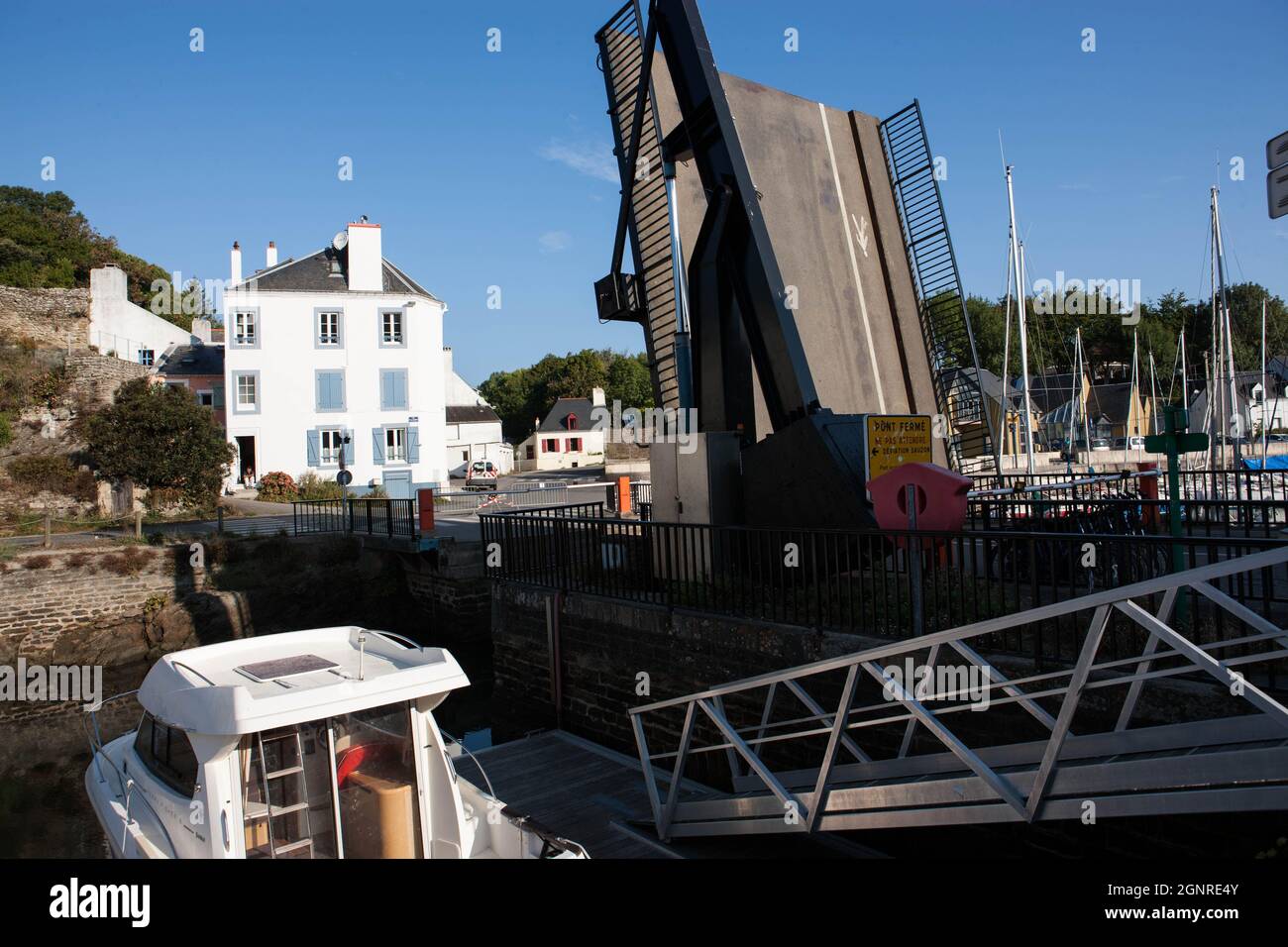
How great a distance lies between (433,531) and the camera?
21.4 m

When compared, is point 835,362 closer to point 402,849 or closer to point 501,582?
point 501,582

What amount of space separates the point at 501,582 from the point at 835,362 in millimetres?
5920

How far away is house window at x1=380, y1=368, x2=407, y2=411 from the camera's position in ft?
123

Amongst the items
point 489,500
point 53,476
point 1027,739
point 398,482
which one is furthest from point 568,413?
point 1027,739

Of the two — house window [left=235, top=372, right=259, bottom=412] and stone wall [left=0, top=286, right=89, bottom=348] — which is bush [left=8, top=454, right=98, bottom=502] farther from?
stone wall [left=0, top=286, right=89, bottom=348]

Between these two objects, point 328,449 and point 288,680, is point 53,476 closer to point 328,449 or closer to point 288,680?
point 328,449

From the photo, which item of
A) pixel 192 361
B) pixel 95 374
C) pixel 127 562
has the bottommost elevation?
pixel 127 562

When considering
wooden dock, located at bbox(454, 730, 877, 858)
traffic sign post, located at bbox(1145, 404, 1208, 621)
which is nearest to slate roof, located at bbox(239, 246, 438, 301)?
wooden dock, located at bbox(454, 730, 877, 858)

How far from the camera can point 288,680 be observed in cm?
565

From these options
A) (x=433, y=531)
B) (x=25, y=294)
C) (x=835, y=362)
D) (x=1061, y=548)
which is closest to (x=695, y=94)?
(x=835, y=362)

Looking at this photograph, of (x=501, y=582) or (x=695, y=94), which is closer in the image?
(x=695, y=94)

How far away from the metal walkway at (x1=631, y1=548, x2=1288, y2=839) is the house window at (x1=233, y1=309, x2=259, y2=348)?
33.0 meters

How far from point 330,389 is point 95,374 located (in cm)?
853

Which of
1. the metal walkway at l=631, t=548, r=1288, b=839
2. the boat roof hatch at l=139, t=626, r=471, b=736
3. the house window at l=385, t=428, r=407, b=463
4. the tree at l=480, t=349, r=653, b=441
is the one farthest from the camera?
the tree at l=480, t=349, r=653, b=441
